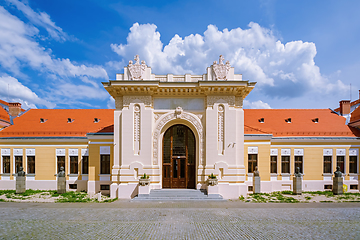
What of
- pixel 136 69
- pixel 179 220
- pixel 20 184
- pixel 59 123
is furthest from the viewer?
pixel 59 123

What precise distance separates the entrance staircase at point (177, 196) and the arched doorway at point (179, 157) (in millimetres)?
1186

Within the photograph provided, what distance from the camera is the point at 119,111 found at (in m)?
17.5

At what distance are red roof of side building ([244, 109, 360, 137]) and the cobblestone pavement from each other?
8311mm

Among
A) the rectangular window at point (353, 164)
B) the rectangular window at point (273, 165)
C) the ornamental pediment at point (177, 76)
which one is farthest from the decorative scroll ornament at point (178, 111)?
the rectangular window at point (353, 164)

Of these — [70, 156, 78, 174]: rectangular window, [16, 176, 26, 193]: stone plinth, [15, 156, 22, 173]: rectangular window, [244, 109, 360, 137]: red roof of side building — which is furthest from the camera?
[244, 109, 360, 137]: red roof of side building

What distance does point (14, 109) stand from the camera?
2541cm

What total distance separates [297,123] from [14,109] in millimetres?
32976

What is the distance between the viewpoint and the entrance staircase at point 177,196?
15297 millimetres

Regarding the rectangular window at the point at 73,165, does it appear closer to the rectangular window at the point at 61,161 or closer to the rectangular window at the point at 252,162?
the rectangular window at the point at 61,161

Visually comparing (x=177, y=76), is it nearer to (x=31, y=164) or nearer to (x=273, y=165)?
(x=273, y=165)

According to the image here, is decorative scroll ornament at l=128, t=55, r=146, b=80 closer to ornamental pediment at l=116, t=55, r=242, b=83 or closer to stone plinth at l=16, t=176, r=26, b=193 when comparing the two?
ornamental pediment at l=116, t=55, r=242, b=83

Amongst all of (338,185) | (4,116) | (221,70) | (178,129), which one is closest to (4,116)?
(4,116)

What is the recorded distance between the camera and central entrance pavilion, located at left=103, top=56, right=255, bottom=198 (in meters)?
16.7

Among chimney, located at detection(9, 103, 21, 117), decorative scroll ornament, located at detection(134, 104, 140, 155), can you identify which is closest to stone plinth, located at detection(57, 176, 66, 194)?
decorative scroll ornament, located at detection(134, 104, 140, 155)
